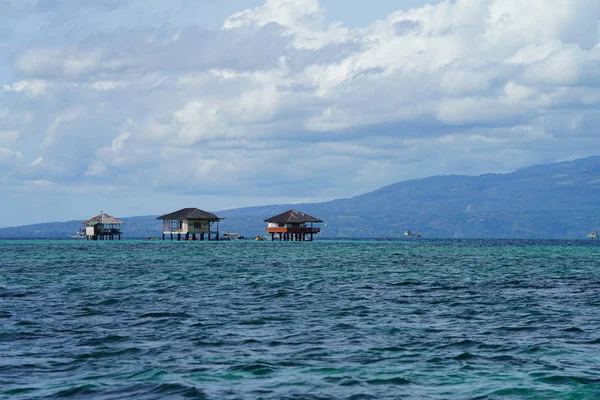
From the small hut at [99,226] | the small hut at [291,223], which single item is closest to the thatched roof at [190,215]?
the small hut at [291,223]

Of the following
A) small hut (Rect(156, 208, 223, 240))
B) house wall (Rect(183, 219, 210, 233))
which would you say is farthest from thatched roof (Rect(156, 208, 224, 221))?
house wall (Rect(183, 219, 210, 233))

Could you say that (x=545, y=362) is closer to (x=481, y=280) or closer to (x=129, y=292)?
(x=129, y=292)

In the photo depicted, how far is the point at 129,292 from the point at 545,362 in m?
22.4

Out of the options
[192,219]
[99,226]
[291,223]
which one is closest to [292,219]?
[291,223]

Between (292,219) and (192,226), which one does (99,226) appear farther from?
(292,219)

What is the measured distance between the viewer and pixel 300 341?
2161 centimetres

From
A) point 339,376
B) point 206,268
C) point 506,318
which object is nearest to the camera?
point 339,376

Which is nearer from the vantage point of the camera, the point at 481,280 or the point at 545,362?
the point at 545,362

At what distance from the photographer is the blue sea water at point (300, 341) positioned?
53.5 feet

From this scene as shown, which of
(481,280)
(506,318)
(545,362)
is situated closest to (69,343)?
(545,362)

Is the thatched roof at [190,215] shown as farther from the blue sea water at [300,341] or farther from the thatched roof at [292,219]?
the blue sea water at [300,341]

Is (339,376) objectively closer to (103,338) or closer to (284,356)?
(284,356)

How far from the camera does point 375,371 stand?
58.3 feet

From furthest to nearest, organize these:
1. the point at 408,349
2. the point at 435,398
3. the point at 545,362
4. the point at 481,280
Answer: the point at 481,280, the point at 408,349, the point at 545,362, the point at 435,398
